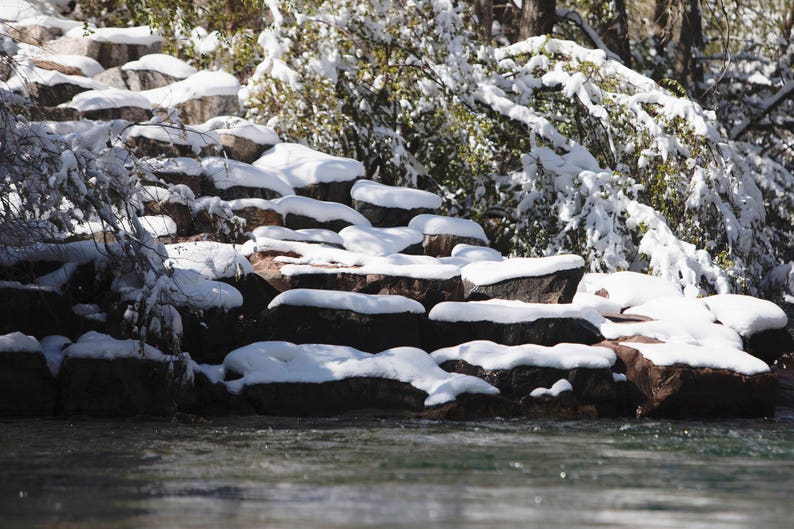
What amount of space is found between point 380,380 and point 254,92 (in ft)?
19.6

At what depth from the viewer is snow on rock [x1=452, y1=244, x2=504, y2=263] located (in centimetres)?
1014

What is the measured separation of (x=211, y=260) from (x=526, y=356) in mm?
2638

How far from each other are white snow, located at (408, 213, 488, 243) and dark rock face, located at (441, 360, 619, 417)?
131 inches

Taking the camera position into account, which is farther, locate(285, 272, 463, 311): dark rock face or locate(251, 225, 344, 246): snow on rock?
locate(251, 225, 344, 246): snow on rock

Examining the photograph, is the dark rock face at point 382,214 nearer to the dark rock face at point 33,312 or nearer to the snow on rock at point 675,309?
the snow on rock at point 675,309

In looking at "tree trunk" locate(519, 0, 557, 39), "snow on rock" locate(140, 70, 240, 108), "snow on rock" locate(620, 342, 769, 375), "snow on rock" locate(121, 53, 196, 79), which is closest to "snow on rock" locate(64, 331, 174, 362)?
"snow on rock" locate(620, 342, 769, 375)

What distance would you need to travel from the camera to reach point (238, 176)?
1015cm

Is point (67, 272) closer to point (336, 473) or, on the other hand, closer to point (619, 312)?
point (336, 473)

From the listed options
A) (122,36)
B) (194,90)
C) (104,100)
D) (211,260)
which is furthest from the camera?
(122,36)

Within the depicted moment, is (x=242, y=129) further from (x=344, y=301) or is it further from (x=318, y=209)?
(x=344, y=301)

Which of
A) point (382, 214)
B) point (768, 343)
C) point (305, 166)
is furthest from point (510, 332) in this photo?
point (305, 166)

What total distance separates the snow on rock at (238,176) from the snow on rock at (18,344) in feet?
12.1

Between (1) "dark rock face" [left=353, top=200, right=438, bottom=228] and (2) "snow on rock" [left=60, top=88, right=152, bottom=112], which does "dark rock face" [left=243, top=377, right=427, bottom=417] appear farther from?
(2) "snow on rock" [left=60, top=88, right=152, bottom=112]

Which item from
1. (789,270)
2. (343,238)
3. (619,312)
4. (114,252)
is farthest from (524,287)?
(789,270)
